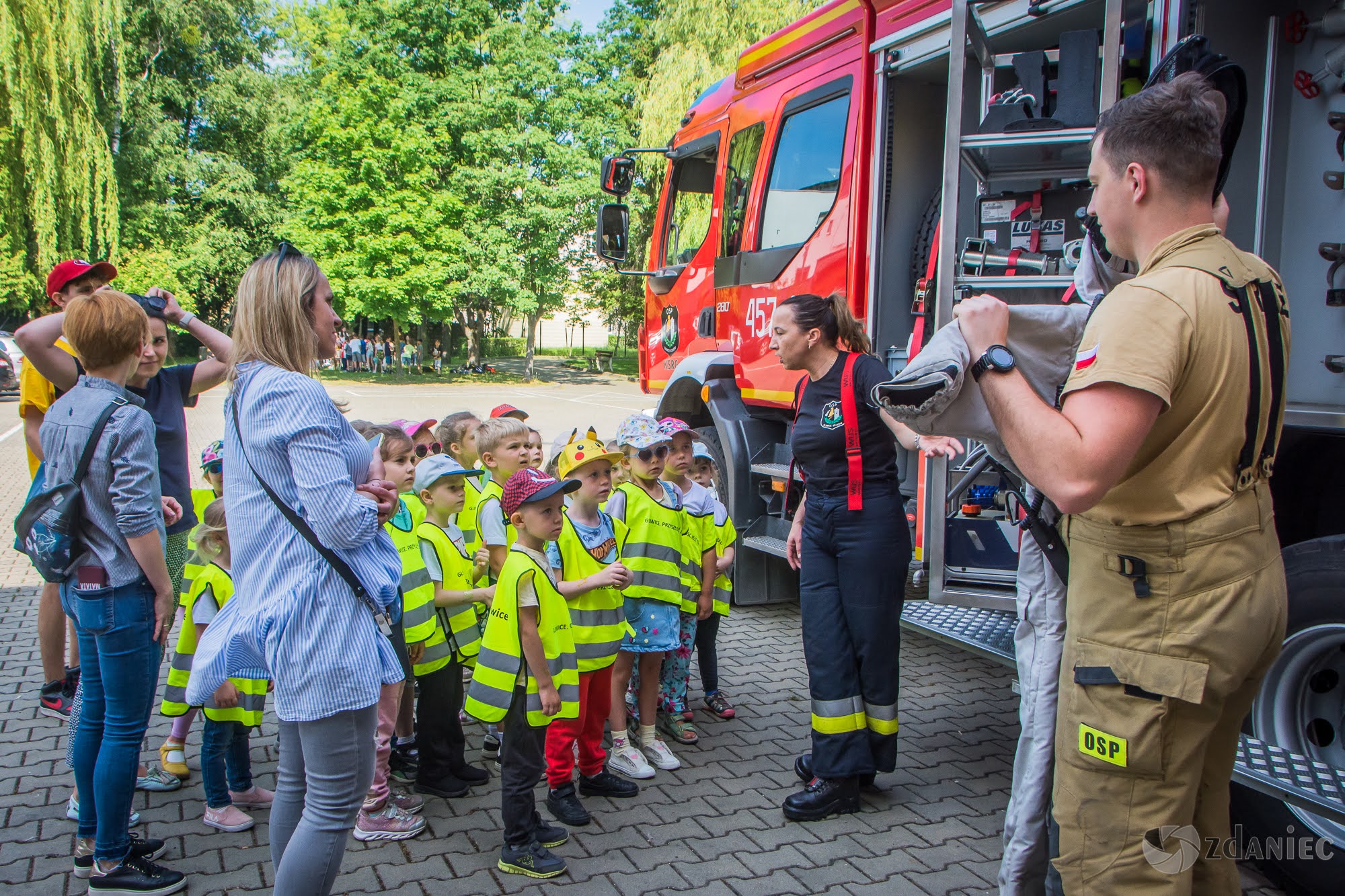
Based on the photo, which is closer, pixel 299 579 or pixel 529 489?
pixel 299 579

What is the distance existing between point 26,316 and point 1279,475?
32296 mm

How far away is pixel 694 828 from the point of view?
11.8ft

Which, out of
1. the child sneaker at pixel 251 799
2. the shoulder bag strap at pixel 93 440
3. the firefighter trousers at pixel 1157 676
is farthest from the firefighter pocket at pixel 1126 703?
the child sneaker at pixel 251 799

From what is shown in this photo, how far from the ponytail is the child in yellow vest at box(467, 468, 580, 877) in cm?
116

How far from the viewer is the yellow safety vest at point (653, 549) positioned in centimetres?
418

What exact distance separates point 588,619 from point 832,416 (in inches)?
47.5

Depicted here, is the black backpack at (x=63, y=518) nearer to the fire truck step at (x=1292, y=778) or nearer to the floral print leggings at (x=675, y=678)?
the floral print leggings at (x=675, y=678)

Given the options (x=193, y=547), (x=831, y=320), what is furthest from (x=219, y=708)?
(x=831, y=320)

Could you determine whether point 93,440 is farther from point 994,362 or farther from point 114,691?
point 994,362

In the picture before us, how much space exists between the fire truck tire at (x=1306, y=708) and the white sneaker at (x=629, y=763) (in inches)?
83.4

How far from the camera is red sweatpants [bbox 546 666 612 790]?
3.59 m

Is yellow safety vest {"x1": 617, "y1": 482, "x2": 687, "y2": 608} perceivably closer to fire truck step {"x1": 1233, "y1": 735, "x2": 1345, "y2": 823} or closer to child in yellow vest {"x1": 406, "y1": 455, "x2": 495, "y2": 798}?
child in yellow vest {"x1": 406, "y1": 455, "x2": 495, "y2": 798}

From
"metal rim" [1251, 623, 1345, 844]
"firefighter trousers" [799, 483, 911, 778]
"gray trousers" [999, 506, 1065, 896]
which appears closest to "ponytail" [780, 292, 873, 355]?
"firefighter trousers" [799, 483, 911, 778]

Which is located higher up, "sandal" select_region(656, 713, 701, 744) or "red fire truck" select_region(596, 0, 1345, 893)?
"red fire truck" select_region(596, 0, 1345, 893)
